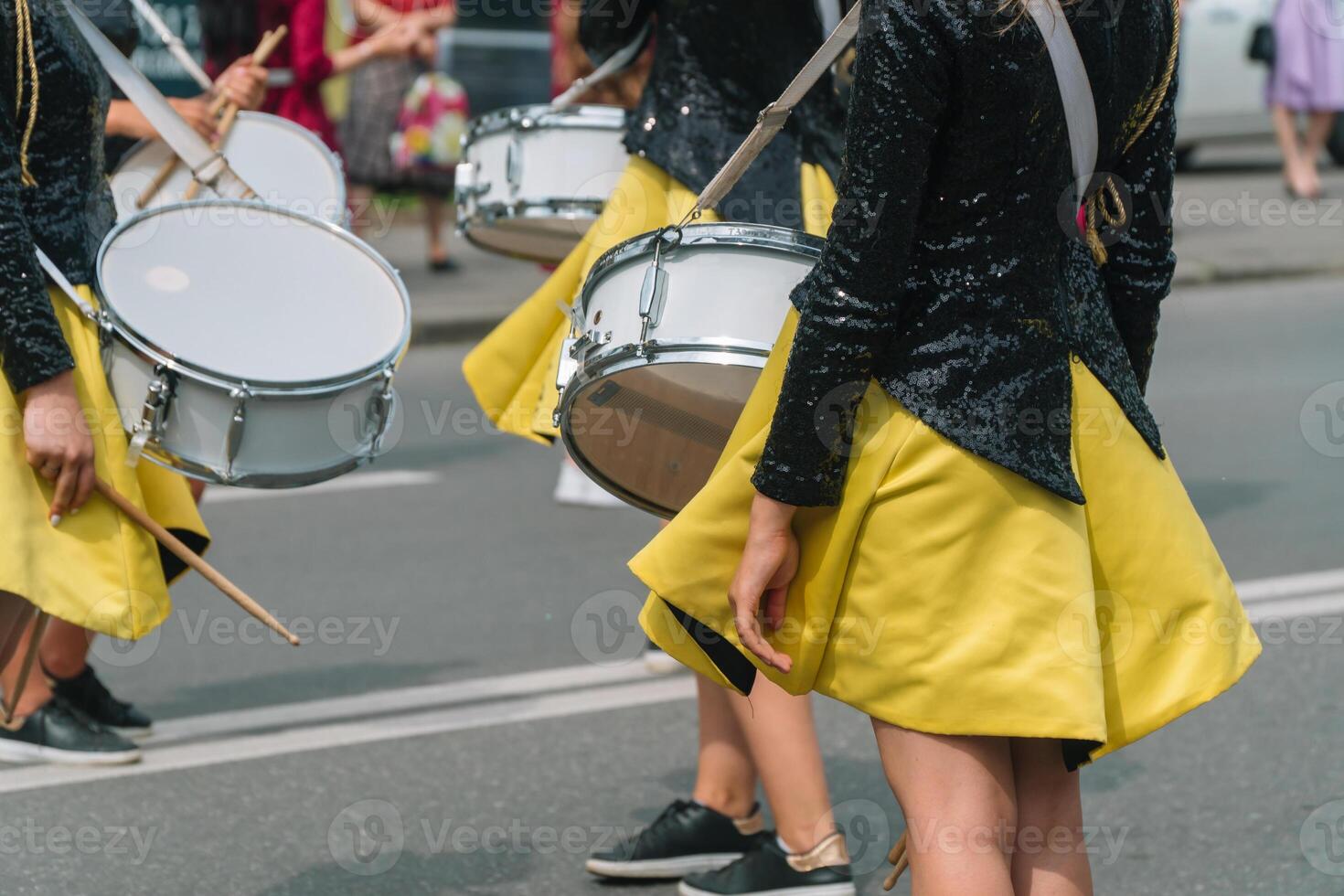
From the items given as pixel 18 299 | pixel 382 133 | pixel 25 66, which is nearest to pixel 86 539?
pixel 18 299

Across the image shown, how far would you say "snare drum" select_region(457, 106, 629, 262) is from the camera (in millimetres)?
3803

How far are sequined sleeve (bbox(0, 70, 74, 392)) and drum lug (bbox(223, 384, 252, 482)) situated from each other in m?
0.27

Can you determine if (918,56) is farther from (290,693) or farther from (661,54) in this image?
(290,693)

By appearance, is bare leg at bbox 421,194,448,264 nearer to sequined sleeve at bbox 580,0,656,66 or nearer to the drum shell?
sequined sleeve at bbox 580,0,656,66

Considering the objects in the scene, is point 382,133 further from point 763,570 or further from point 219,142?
point 763,570

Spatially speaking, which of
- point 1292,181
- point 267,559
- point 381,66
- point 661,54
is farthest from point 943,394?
point 1292,181

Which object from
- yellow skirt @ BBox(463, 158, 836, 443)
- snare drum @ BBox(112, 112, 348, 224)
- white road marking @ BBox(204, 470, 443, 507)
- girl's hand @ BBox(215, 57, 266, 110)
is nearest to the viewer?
yellow skirt @ BBox(463, 158, 836, 443)

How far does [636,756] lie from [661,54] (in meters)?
1.65

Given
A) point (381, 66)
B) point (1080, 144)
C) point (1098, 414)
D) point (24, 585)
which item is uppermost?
point (1080, 144)

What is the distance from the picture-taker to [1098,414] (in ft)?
7.43

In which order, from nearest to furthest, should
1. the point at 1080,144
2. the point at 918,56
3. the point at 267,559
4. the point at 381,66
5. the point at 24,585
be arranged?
the point at 918,56 < the point at 1080,144 < the point at 24,585 < the point at 267,559 < the point at 381,66

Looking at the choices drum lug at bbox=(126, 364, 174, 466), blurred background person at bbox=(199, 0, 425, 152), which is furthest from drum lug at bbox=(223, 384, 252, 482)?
blurred background person at bbox=(199, 0, 425, 152)

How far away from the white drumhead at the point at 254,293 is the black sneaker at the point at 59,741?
1.43 m

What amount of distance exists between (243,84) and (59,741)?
1531 mm
